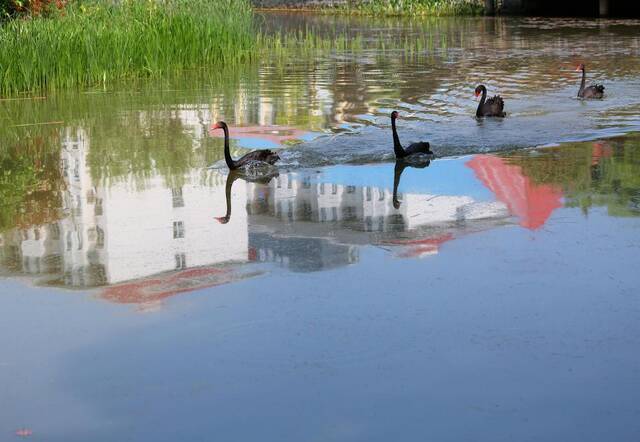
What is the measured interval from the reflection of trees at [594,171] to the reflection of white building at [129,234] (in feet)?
9.77

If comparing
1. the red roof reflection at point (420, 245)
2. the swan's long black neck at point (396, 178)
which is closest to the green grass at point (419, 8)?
the swan's long black neck at point (396, 178)

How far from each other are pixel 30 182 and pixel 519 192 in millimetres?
4863

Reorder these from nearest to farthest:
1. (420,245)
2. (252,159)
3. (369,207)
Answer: (420,245)
(369,207)
(252,159)

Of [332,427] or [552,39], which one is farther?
[552,39]

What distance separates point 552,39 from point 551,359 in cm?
2695

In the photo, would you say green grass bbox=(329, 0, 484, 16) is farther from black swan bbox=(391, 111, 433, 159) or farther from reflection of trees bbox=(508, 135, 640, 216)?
black swan bbox=(391, 111, 433, 159)

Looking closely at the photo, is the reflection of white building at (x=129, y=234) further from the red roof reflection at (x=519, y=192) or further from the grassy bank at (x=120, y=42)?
the grassy bank at (x=120, y=42)

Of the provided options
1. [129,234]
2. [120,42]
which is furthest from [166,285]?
[120,42]

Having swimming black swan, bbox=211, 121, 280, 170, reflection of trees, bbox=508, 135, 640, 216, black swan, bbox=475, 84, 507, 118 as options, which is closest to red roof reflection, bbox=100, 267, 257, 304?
reflection of trees, bbox=508, 135, 640, 216

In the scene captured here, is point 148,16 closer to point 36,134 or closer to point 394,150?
point 36,134

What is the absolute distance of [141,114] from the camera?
694 inches

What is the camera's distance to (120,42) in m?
21.8

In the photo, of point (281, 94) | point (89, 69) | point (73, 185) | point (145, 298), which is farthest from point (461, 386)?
point (89, 69)

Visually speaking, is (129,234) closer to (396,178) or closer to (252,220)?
(252,220)
